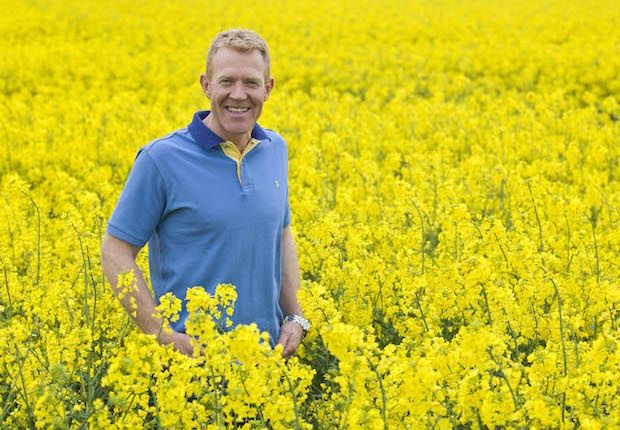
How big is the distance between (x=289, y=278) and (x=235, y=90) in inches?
37.9

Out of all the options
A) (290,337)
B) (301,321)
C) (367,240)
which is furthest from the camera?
(367,240)

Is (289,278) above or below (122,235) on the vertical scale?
below

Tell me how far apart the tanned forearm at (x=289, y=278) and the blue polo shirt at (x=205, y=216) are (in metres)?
0.26

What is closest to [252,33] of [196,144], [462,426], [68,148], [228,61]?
[228,61]

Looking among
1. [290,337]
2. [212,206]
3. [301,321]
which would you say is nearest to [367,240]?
[301,321]

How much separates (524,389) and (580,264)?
1777mm

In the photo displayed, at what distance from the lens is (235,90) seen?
2877 mm

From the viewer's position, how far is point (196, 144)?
9.59 ft

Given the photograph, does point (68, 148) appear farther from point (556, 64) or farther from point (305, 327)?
point (556, 64)

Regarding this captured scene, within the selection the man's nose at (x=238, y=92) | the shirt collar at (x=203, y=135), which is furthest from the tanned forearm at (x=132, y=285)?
the man's nose at (x=238, y=92)

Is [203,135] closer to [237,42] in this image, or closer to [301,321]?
[237,42]

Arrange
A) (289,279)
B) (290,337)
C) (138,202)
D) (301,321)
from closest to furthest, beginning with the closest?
(138,202) → (290,337) → (301,321) → (289,279)

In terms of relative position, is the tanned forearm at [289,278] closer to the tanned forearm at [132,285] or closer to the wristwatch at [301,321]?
the wristwatch at [301,321]

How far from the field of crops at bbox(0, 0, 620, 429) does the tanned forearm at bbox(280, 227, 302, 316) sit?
175 millimetres
